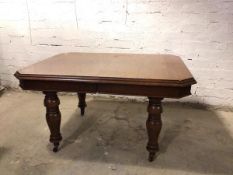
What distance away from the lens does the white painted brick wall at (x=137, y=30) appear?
2.53 m

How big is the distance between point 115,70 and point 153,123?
45 cm

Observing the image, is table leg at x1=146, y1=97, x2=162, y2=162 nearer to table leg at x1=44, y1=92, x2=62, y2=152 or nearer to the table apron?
the table apron

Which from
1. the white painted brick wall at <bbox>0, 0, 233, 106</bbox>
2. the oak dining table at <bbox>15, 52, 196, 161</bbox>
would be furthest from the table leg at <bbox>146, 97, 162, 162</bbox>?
the white painted brick wall at <bbox>0, 0, 233, 106</bbox>

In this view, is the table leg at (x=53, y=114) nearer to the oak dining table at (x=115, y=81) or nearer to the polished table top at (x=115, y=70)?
the oak dining table at (x=115, y=81)

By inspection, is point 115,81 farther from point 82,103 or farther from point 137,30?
point 137,30

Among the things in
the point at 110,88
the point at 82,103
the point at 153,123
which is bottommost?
the point at 82,103

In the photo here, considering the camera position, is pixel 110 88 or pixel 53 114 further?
pixel 53 114

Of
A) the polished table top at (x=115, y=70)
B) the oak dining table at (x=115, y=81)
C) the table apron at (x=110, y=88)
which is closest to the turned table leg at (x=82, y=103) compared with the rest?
the polished table top at (x=115, y=70)

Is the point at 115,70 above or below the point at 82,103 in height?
above

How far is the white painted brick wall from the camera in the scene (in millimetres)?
2529

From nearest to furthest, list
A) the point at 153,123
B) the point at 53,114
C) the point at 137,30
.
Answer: the point at 153,123 → the point at 53,114 → the point at 137,30

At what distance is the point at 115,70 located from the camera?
5.78ft

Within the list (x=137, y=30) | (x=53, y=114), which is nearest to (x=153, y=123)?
(x=53, y=114)

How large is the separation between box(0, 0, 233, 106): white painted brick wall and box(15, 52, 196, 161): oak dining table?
2.55 ft
